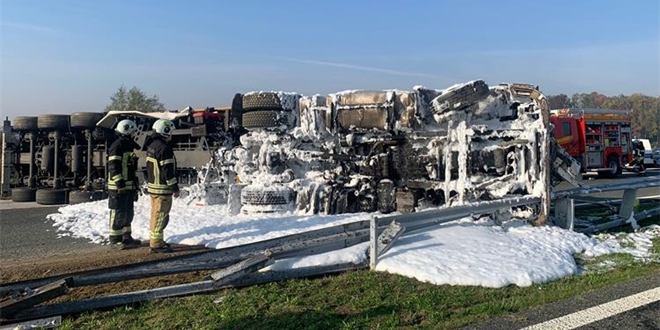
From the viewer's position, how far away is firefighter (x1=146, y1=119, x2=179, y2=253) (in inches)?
236

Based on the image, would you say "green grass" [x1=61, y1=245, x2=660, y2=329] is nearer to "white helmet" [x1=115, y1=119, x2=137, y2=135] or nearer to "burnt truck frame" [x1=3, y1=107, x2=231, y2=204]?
"white helmet" [x1=115, y1=119, x2=137, y2=135]

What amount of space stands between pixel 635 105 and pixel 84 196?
8348 cm

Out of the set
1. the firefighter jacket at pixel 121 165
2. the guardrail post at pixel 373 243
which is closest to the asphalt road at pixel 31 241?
the firefighter jacket at pixel 121 165

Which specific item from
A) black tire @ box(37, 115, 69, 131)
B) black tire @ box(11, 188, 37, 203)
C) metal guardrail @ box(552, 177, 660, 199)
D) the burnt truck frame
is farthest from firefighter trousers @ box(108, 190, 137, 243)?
black tire @ box(11, 188, 37, 203)

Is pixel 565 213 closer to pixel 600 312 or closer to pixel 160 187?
pixel 600 312

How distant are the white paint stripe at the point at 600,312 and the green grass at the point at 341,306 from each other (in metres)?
0.30

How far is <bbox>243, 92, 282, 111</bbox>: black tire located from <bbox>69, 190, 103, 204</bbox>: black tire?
593 cm

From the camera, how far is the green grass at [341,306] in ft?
11.6

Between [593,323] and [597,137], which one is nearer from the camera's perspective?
[593,323]

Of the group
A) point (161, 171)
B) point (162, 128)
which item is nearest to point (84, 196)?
point (162, 128)

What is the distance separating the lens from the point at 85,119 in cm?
1298

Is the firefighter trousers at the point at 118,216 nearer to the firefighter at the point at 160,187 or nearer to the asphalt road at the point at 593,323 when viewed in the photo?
the firefighter at the point at 160,187

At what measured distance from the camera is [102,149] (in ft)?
43.3

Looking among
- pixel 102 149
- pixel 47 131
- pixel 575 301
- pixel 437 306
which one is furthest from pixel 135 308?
pixel 47 131
